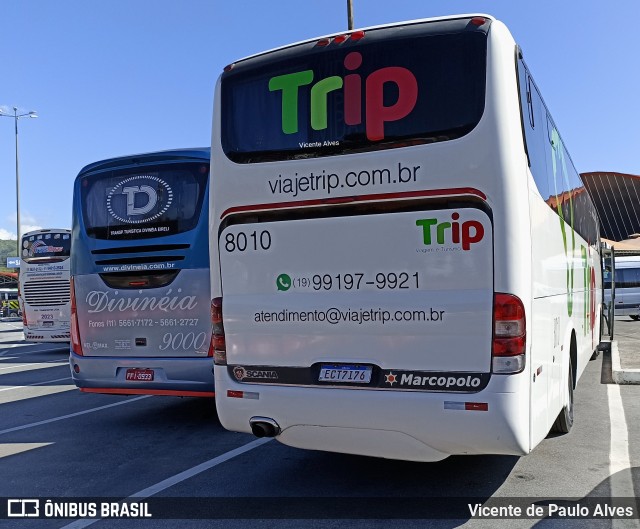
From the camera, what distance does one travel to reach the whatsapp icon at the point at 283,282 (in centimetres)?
522

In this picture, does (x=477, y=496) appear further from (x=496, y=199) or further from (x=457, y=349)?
(x=496, y=199)

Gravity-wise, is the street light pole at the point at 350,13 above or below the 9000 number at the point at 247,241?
above

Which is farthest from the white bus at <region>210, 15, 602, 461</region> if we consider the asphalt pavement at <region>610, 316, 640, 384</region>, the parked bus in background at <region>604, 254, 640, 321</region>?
the parked bus in background at <region>604, 254, 640, 321</region>

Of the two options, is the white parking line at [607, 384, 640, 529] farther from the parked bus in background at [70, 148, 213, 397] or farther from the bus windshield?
the bus windshield

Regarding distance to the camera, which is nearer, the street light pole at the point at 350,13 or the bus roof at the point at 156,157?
the bus roof at the point at 156,157

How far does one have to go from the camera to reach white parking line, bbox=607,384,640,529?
4.59 m

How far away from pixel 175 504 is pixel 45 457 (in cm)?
250

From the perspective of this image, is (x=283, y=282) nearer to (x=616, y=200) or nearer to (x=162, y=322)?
(x=162, y=322)

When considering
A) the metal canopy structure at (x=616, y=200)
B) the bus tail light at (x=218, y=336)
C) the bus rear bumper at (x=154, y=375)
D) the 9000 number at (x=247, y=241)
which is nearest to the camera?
the 9000 number at (x=247, y=241)

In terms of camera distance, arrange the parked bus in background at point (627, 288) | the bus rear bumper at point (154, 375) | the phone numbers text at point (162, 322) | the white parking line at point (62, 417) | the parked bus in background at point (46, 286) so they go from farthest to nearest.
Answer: the parked bus in background at point (627, 288) < the parked bus in background at point (46, 286) < the white parking line at point (62, 417) < the phone numbers text at point (162, 322) < the bus rear bumper at point (154, 375)

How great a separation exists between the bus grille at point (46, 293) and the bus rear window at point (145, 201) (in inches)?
447

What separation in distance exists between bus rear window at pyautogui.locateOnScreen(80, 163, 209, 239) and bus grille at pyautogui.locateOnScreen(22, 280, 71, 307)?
11348 mm

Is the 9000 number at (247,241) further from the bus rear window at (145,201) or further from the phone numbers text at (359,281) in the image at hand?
the bus rear window at (145,201)

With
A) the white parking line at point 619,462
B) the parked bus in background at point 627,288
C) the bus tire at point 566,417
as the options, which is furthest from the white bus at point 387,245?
the parked bus in background at point 627,288
